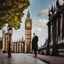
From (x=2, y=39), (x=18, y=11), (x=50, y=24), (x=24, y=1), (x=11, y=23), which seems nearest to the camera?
(x=24, y=1)

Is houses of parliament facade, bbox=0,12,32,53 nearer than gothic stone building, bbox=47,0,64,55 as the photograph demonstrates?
No

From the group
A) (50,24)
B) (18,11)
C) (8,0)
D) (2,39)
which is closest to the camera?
(8,0)

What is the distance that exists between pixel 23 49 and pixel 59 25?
138m

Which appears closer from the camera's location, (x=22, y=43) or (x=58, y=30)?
(x=58, y=30)

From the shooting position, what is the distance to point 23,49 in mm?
166125

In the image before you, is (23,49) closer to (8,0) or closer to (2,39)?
(2,39)

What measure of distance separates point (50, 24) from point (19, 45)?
134 meters

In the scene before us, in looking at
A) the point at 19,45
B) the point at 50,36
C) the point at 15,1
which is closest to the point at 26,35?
the point at 19,45

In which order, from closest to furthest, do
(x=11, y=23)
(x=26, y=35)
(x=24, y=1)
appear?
(x=24, y=1) → (x=11, y=23) → (x=26, y=35)

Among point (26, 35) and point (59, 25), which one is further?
point (26, 35)

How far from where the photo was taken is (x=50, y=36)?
35.7 meters

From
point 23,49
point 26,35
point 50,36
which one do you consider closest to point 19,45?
point 23,49

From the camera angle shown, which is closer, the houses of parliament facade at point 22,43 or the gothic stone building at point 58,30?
the gothic stone building at point 58,30

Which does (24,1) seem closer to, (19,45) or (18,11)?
(18,11)
